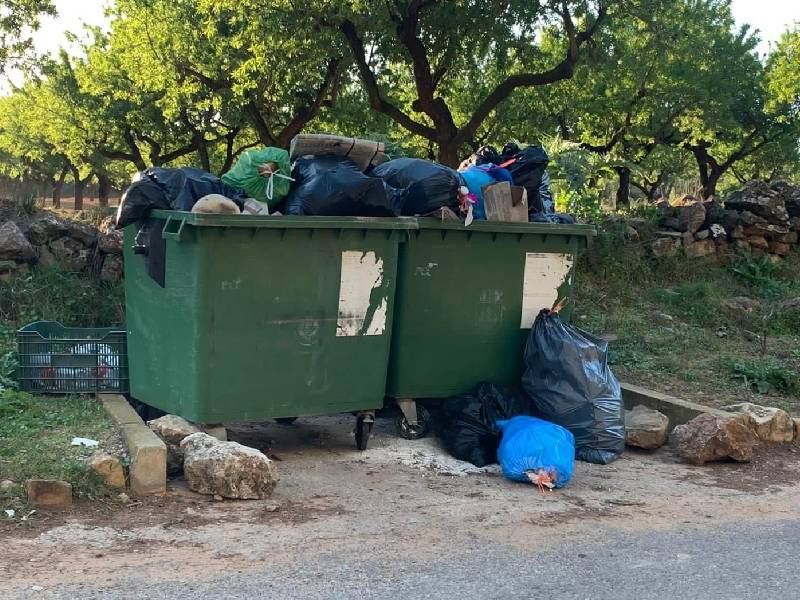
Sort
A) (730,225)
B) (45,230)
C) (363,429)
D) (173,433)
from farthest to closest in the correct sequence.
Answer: (730,225)
(45,230)
(363,429)
(173,433)

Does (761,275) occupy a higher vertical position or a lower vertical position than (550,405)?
higher

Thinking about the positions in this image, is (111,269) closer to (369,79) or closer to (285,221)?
(285,221)

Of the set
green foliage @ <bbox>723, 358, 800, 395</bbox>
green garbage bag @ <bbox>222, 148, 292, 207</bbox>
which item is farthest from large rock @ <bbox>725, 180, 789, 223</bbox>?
green garbage bag @ <bbox>222, 148, 292, 207</bbox>

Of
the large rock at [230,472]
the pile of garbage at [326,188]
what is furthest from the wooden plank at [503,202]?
the large rock at [230,472]

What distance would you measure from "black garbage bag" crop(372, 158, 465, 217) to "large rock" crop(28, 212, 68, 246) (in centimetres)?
409

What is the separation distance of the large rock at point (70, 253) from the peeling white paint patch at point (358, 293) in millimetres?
4012

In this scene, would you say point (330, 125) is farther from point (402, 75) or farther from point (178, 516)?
point (178, 516)

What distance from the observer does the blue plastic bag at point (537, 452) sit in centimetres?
485

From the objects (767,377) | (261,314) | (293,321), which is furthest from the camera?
(767,377)

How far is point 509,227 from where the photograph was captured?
584 cm

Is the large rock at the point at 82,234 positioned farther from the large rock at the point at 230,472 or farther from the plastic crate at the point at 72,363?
the large rock at the point at 230,472

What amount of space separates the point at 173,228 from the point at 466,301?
6.47 ft

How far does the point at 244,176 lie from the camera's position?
5184mm

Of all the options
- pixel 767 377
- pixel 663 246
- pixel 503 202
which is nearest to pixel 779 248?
pixel 663 246
